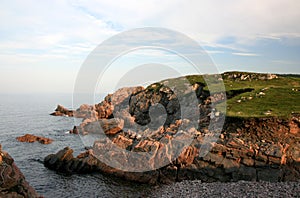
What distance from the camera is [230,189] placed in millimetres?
27641

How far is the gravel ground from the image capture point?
84.0 ft

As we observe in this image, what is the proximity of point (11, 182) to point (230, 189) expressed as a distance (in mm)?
21534

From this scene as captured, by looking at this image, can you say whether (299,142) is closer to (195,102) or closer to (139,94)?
(195,102)

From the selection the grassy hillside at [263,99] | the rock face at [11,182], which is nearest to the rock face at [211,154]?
the grassy hillside at [263,99]

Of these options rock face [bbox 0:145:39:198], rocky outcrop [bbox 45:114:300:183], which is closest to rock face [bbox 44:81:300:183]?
rocky outcrop [bbox 45:114:300:183]

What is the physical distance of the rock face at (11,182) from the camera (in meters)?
21.0

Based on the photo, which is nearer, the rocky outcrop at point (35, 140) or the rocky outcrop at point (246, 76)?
the rocky outcrop at point (35, 140)

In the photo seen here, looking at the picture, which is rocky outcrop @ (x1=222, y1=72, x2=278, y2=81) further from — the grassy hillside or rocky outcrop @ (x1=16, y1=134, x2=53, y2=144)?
rocky outcrop @ (x1=16, y1=134, x2=53, y2=144)

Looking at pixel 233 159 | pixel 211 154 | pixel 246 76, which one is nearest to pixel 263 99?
pixel 233 159

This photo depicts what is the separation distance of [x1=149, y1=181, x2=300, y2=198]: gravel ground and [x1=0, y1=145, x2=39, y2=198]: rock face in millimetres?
14105

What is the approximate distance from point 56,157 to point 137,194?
17.2 m

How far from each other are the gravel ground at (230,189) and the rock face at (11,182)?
46.3 ft

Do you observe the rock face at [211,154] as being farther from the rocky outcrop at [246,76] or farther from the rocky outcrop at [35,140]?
the rocky outcrop at [246,76]

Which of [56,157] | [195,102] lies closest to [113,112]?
[195,102]
